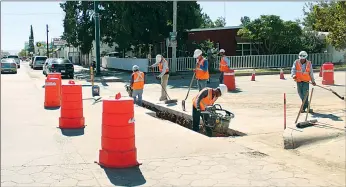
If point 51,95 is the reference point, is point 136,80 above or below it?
above

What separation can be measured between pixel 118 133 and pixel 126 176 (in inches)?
26.6

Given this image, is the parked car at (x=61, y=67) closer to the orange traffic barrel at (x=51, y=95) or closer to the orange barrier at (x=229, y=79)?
the orange barrier at (x=229, y=79)

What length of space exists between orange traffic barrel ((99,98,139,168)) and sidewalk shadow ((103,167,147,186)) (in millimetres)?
143

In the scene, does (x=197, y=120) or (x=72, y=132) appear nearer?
(x=72, y=132)

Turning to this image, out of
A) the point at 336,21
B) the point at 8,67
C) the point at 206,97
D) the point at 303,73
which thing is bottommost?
the point at 206,97

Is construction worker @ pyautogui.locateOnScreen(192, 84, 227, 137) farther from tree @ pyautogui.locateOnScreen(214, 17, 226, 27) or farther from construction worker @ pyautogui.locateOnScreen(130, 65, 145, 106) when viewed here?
tree @ pyautogui.locateOnScreen(214, 17, 226, 27)

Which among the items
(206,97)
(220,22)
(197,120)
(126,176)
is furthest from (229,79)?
(220,22)

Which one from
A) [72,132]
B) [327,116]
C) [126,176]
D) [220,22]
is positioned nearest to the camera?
[126,176]

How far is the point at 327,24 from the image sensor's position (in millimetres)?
13852

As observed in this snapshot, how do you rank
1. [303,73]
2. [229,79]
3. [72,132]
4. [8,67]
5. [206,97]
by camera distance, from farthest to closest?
1. [8,67]
2. [229,79]
3. [303,73]
4. [206,97]
5. [72,132]

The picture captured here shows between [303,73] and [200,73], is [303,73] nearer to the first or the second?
[303,73]

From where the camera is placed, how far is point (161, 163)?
627 centimetres

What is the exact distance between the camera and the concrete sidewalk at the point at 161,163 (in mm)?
5434

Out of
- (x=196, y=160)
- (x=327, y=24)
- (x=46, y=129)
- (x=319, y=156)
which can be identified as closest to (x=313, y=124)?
(x=319, y=156)
